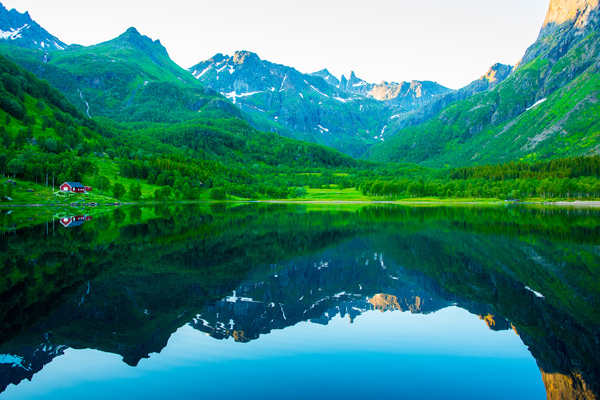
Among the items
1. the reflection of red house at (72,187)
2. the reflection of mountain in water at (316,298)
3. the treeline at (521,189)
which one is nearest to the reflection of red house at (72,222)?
the reflection of mountain in water at (316,298)

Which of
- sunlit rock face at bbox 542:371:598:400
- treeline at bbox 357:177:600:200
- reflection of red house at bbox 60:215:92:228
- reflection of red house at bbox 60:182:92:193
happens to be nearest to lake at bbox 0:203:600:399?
sunlit rock face at bbox 542:371:598:400

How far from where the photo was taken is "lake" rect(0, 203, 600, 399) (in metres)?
12.6

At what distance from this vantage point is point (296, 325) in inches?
728

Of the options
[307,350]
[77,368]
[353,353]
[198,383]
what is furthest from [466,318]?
[77,368]

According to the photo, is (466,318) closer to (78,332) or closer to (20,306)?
(78,332)

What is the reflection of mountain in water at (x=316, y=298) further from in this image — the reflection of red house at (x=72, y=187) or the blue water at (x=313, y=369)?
the reflection of red house at (x=72, y=187)

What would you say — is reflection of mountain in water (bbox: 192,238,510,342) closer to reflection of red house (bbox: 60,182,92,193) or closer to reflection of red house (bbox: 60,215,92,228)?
reflection of red house (bbox: 60,215,92,228)

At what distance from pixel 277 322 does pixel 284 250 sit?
2129 cm

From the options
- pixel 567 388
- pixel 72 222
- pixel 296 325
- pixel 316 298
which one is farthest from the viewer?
pixel 72 222

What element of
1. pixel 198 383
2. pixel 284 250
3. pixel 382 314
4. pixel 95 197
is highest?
pixel 95 197

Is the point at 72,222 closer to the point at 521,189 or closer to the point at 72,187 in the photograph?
the point at 72,187

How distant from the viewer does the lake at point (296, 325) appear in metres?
12.6

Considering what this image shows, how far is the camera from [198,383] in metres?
12.5

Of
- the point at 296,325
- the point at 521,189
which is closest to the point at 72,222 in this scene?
the point at 296,325
